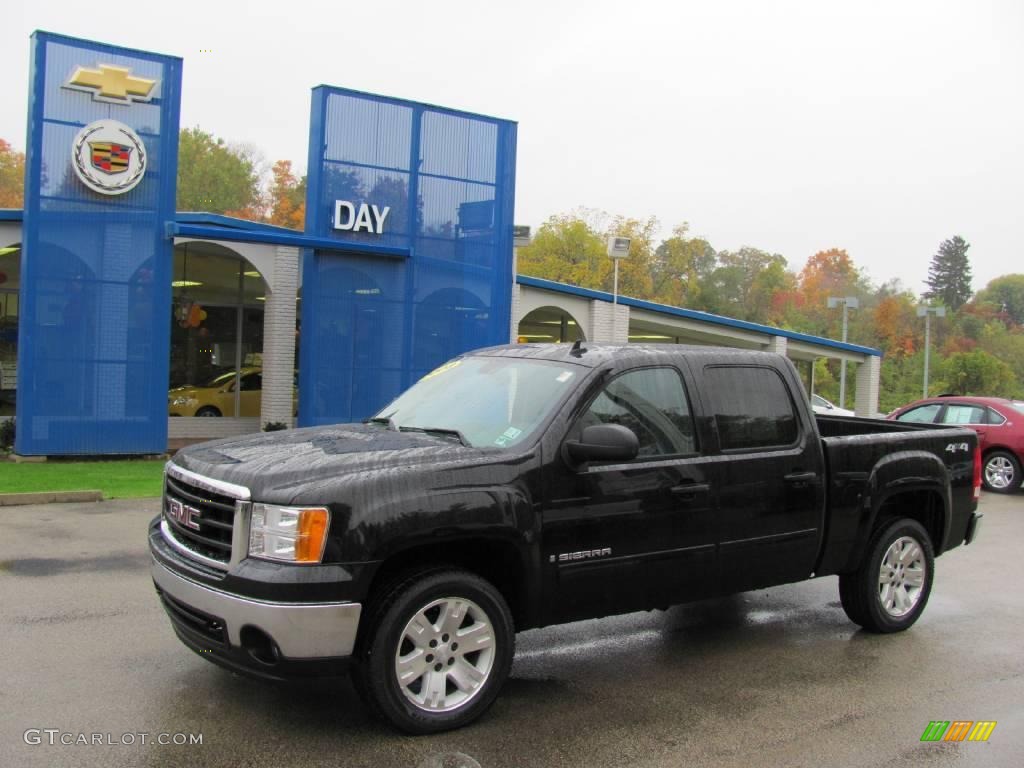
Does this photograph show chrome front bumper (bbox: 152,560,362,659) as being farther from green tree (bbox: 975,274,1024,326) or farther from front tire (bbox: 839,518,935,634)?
green tree (bbox: 975,274,1024,326)

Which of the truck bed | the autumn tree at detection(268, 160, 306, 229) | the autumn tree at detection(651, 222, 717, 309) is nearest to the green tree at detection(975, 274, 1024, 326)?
the autumn tree at detection(651, 222, 717, 309)

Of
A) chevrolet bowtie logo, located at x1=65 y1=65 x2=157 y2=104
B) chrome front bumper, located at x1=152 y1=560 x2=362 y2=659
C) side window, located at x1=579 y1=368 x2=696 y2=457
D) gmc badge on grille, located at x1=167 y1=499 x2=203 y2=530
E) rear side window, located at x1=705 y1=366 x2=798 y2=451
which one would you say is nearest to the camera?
chrome front bumper, located at x1=152 y1=560 x2=362 y2=659

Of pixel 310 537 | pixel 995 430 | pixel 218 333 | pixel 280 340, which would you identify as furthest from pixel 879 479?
pixel 218 333

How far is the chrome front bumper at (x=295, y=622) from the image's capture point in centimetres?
415

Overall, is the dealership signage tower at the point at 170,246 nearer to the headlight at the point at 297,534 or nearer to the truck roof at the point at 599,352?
the truck roof at the point at 599,352

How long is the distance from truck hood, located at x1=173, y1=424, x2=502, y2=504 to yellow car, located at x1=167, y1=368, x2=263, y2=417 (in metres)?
16.6

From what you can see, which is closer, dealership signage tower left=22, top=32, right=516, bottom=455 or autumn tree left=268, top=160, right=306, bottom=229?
dealership signage tower left=22, top=32, right=516, bottom=455

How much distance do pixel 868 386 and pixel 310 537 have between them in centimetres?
3215

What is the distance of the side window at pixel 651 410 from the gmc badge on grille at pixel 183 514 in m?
2.02

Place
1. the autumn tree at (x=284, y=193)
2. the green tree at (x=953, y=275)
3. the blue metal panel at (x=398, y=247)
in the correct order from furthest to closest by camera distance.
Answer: the green tree at (x=953, y=275), the autumn tree at (x=284, y=193), the blue metal panel at (x=398, y=247)

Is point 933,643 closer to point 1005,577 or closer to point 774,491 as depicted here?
point 774,491

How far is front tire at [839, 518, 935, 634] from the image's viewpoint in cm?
652

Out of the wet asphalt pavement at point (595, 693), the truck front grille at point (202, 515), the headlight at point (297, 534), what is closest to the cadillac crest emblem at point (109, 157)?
the wet asphalt pavement at point (595, 693)

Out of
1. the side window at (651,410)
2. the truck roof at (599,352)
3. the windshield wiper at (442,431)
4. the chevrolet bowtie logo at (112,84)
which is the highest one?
the chevrolet bowtie logo at (112,84)
